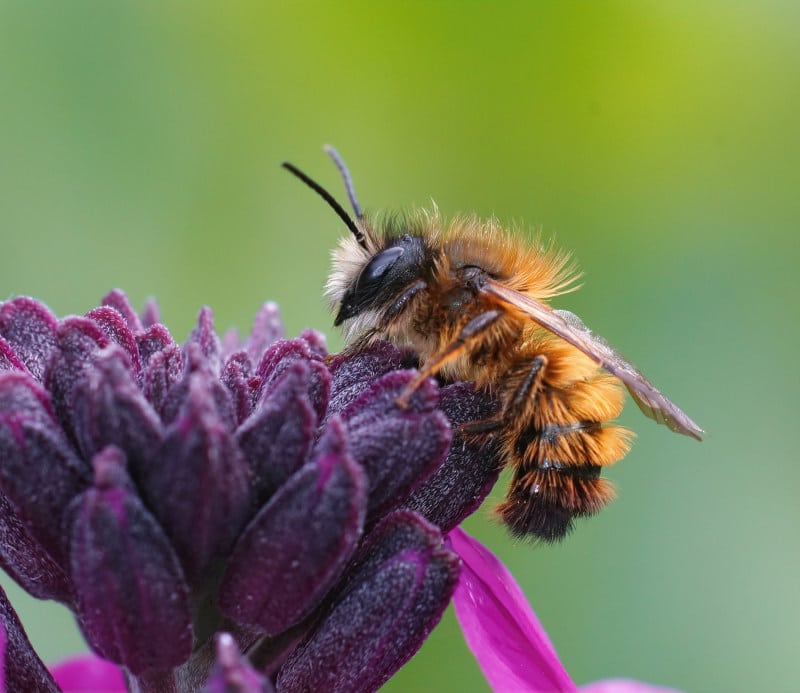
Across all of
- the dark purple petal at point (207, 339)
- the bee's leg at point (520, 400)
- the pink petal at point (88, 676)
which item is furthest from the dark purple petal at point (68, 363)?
the pink petal at point (88, 676)

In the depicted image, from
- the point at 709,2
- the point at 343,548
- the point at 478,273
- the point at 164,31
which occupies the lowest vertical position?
the point at 343,548

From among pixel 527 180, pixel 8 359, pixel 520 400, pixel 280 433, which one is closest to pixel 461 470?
pixel 520 400

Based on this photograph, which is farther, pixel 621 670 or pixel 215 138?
pixel 215 138

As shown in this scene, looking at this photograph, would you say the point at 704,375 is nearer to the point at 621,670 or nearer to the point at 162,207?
the point at 621,670

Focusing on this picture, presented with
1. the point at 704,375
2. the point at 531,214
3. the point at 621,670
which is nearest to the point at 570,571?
the point at 621,670

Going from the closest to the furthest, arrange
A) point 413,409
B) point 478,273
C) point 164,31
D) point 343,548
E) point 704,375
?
point 343,548 < point 413,409 < point 478,273 < point 704,375 < point 164,31

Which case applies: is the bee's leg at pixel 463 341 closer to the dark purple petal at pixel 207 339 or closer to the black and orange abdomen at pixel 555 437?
the black and orange abdomen at pixel 555 437

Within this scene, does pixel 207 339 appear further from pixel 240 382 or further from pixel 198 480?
pixel 198 480

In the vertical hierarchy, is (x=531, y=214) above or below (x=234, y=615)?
above
